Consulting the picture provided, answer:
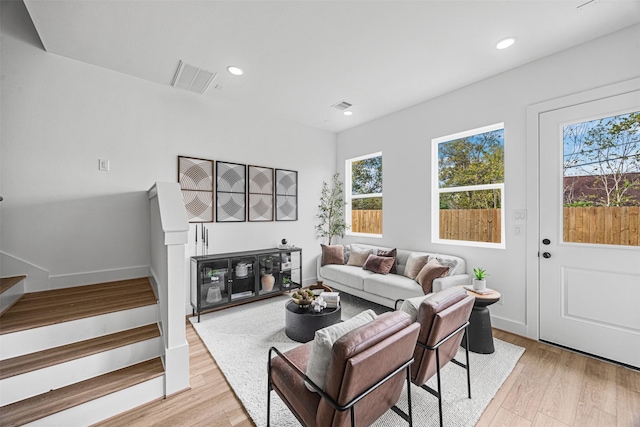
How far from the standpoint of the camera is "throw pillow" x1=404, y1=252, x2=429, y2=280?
3.39m

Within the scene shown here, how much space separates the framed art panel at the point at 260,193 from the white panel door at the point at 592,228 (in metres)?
3.46

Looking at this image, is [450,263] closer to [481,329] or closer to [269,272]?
[481,329]

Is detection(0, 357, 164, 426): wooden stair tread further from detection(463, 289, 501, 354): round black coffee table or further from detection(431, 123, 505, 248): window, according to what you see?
detection(431, 123, 505, 248): window

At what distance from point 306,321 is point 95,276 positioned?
94.5 inches

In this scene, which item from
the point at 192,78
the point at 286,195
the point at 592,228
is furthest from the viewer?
the point at 286,195

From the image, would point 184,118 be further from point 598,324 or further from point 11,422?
point 598,324

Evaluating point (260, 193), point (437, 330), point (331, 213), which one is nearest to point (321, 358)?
point (437, 330)

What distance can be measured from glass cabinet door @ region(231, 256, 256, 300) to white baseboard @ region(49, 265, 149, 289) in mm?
1031

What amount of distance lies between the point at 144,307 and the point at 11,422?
0.90 meters

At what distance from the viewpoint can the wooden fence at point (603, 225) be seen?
89.5 inches

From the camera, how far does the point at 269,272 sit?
3934 millimetres

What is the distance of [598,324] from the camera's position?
7.88 ft

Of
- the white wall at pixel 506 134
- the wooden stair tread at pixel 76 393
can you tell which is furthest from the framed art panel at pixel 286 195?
the wooden stair tread at pixel 76 393

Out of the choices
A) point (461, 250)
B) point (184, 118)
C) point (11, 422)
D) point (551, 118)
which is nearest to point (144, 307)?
point (11, 422)
